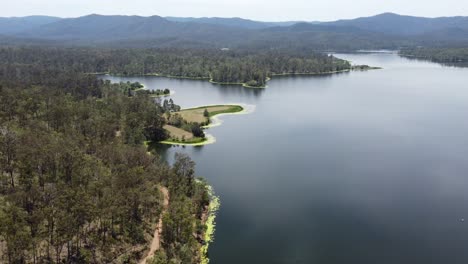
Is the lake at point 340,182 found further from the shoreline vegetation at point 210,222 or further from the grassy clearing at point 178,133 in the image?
the grassy clearing at point 178,133

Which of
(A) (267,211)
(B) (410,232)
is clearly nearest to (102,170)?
(A) (267,211)

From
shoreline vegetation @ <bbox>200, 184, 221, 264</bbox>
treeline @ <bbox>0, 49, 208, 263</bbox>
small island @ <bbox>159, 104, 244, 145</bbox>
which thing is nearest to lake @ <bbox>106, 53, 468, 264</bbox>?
shoreline vegetation @ <bbox>200, 184, 221, 264</bbox>

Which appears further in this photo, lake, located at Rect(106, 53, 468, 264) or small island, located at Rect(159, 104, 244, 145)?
small island, located at Rect(159, 104, 244, 145)

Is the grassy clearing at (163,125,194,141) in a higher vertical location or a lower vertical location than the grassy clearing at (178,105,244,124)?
lower

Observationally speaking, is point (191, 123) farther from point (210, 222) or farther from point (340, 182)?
point (210, 222)

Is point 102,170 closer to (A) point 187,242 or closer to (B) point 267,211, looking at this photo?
(A) point 187,242

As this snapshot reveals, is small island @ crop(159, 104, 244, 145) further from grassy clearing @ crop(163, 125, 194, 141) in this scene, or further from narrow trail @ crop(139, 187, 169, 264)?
narrow trail @ crop(139, 187, 169, 264)

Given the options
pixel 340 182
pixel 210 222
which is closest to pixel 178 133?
pixel 340 182

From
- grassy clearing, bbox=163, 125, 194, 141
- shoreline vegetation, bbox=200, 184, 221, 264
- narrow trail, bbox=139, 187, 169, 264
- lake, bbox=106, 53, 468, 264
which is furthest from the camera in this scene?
grassy clearing, bbox=163, 125, 194, 141

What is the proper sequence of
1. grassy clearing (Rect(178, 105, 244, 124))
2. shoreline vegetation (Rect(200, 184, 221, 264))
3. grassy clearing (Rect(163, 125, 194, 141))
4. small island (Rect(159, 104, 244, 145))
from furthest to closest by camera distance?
1. grassy clearing (Rect(178, 105, 244, 124))
2. grassy clearing (Rect(163, 125, 194, 141))
3. small island (Rect(159, 104, 244, 145))
4. shoreline vegetation (Rect(200, 184, 221, 264))
